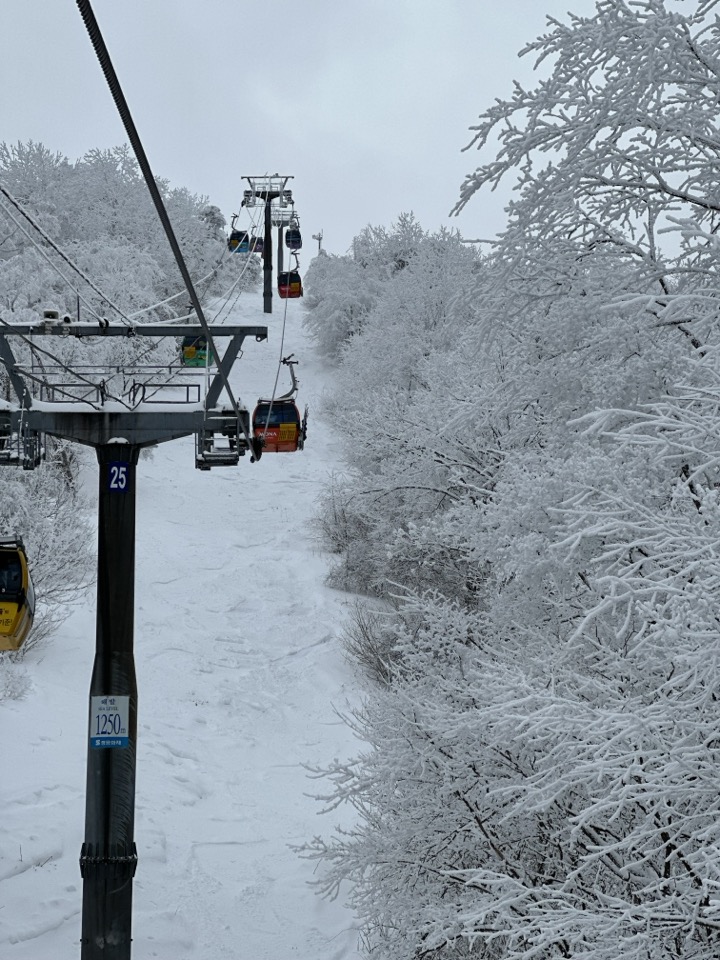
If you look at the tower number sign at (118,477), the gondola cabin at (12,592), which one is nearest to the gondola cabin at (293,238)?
the tower number sign at (118,477)

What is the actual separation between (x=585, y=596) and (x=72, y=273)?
32104 mm

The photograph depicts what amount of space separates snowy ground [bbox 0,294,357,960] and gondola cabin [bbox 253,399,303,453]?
11.9 ft

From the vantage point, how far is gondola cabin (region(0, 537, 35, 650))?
7.90 meters

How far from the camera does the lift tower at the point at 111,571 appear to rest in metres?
7.83

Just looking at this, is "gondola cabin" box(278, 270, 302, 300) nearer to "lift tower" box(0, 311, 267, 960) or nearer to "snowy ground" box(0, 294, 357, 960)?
"snowy ground" box(0, 294, 357, 960)

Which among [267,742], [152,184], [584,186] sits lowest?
[267,742]

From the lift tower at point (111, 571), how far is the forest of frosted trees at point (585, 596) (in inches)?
76.2

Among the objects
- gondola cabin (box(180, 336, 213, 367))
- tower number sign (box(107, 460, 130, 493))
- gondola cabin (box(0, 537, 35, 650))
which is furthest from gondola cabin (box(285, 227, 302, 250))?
gondola cabin (box(0, 537, 35, 650))

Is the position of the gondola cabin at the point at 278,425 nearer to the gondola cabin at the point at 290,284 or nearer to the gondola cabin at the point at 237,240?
the gondola cabin at the point at 290,284

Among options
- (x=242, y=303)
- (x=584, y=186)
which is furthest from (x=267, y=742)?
(x=242, y=303)

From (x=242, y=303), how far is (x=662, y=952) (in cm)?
6631

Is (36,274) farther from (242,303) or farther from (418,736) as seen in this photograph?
(242,303)

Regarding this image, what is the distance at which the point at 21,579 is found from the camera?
7.92m

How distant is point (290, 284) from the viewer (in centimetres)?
2288
